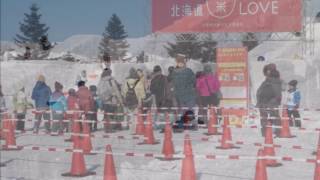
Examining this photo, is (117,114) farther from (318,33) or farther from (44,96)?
(318,33)

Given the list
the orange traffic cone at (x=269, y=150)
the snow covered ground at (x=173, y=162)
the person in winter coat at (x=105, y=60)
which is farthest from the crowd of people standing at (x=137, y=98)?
the person in winter coat at (x=105, y=60)

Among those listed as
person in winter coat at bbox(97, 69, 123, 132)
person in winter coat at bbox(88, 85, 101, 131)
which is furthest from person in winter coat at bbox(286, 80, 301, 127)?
person in winter coat at bbox(88, 85, 101, 131)

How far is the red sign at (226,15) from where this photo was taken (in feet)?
48.8

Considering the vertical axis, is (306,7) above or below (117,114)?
above

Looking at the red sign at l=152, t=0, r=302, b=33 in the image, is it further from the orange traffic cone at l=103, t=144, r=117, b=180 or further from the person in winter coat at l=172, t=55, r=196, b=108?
the orange traffic cone at l=103, t=144, r=117, b=180

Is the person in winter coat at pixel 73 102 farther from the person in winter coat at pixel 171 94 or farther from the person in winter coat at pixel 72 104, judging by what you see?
the person in winter coat at pixel 171 94

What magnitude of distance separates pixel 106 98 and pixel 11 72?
9.82 m

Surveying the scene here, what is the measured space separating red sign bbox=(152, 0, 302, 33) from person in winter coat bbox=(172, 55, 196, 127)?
232cm

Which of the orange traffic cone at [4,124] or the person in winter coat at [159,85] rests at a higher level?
the person in winter coat at [159,85]

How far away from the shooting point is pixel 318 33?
23.7m

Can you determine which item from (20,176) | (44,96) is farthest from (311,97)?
(20,176)

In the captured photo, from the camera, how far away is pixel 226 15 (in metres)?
15.5

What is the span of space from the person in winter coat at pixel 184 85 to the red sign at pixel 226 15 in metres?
2.32

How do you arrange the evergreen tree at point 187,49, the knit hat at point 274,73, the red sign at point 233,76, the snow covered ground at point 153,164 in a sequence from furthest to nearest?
the evergreen tree at point 187,49, the red sign at point 233,76, the knit hat at point 274,73, the snow covered ground at point 153,164
